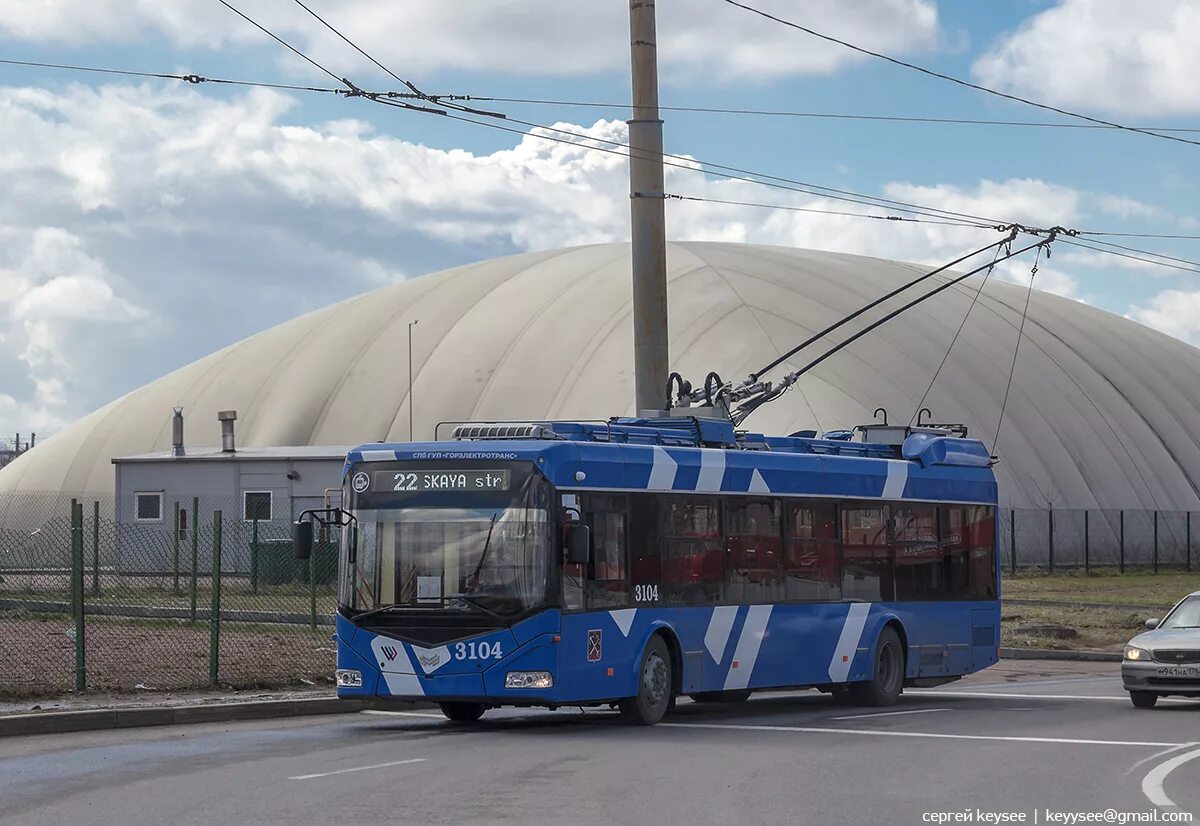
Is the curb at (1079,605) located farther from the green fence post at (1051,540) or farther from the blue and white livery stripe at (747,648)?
the blue and white livery stripe at (747,648)

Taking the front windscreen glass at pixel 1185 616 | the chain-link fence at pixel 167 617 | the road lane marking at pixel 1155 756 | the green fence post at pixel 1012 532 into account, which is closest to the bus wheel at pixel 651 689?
the chain-link fence at pixel 167 617

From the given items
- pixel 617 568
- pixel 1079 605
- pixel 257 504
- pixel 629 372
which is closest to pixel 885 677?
pixel 617 568

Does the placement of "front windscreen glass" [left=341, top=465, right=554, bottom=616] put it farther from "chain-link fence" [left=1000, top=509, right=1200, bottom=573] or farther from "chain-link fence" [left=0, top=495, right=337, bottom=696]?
"chain-link fence" [left=1000, top=509, right=1200, bottom=573]

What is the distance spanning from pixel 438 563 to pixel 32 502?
50.5 meters

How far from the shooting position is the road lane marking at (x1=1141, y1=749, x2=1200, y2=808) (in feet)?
39.2

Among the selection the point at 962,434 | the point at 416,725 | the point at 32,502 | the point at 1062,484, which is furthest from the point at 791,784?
the point at 32,502

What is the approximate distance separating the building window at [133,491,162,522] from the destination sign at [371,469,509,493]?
31431 millimetres

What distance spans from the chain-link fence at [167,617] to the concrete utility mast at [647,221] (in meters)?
5.35

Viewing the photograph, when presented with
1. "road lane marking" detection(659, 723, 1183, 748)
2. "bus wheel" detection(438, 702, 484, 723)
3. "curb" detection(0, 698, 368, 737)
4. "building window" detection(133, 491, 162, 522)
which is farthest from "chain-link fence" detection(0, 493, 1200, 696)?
"road lane marking" detection(659, 723, 1183, 748)

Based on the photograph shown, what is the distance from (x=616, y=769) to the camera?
1374 centimetres

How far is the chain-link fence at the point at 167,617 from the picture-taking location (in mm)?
20641

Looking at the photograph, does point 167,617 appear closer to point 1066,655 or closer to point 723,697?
point 723,697

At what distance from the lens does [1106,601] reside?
4488 centimetres

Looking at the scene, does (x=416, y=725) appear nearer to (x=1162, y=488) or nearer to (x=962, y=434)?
(x=962, y=434)
